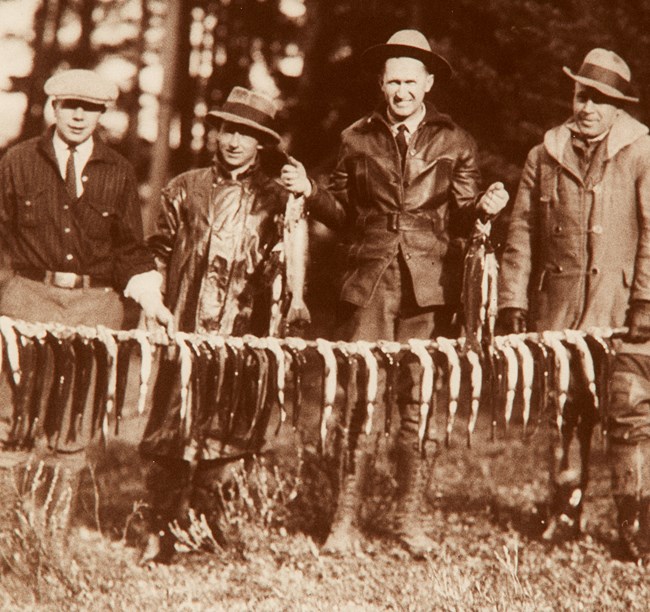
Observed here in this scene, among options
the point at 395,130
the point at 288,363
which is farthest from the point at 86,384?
the point at 395,130

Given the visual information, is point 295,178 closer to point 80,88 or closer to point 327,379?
point 327,379

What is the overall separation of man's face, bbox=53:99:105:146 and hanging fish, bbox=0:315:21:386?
4.19 ft

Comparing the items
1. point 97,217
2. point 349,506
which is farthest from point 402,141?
point 349,506

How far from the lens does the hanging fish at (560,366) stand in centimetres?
631

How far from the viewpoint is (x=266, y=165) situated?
7.84 metres

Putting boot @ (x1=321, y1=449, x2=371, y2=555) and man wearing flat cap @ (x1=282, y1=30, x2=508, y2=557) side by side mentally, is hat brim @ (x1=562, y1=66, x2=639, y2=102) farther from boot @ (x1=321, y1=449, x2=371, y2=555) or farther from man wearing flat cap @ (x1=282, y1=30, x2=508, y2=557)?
boot @ (x1=321, y1=449, x2=371, y2=555)

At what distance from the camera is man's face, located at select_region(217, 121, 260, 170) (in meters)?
7.21

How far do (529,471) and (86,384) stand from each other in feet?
18.8

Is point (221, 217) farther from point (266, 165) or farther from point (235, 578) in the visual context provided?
point (235, 578)

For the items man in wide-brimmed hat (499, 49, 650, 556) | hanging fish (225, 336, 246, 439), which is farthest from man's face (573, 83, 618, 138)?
hanging fish (225, 336, 246, 439)

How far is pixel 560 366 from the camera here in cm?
635

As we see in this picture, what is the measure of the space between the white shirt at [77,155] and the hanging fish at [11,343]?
1.12 metres

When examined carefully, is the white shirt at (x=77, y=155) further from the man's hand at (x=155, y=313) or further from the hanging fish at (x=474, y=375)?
the hanging fish at (x=474, y=375)

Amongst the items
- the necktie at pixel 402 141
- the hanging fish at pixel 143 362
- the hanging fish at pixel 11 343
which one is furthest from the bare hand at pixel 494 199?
the hanging fish at pixel 11 343
